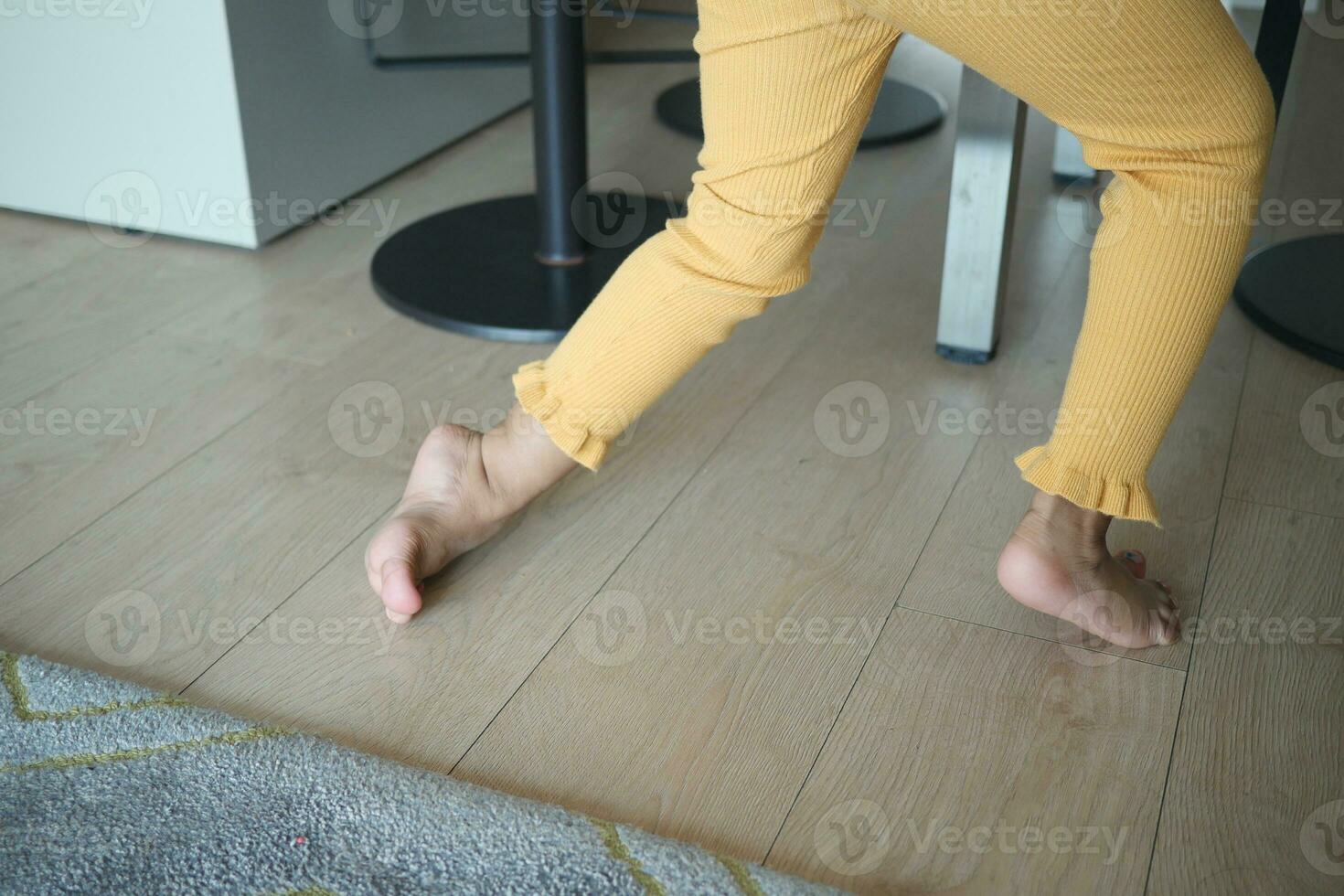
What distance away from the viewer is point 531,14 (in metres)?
1.34

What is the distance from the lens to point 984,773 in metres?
0.77

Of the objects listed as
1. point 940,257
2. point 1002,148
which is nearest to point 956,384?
point 1002,148

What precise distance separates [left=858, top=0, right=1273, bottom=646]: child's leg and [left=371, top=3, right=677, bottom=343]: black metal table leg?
631mm

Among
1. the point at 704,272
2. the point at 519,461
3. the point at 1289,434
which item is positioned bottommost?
the point at 1289,434

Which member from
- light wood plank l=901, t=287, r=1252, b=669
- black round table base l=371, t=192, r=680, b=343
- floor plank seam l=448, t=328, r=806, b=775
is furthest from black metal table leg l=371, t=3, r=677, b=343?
light wood plank l=901, t=287, r=1252, b=669

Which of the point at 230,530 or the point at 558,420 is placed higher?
the point at 558,420

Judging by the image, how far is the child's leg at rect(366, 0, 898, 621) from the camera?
0.73 meters

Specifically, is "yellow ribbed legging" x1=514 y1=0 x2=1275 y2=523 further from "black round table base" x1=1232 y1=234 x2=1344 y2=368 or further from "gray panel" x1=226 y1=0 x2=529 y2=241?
"gray panel" x1=226 y1=0 x2=529 y2=241

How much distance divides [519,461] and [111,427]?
0.46m

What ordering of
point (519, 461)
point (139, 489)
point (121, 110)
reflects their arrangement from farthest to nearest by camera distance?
1. point (121, 110)
2. point (139, 489)
3. point (519, 461)

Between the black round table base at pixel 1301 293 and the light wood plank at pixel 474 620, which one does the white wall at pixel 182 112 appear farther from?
the black round table base at pixel 1301 293

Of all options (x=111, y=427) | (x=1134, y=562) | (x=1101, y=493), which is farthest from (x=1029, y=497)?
(x=111, y=427)

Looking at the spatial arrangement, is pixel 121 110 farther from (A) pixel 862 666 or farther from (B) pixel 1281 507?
(B) pixel 1281 507

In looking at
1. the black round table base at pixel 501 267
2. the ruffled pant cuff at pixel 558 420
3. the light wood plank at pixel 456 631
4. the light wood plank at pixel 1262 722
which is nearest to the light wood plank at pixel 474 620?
the light wood plank at pixel 456 631
